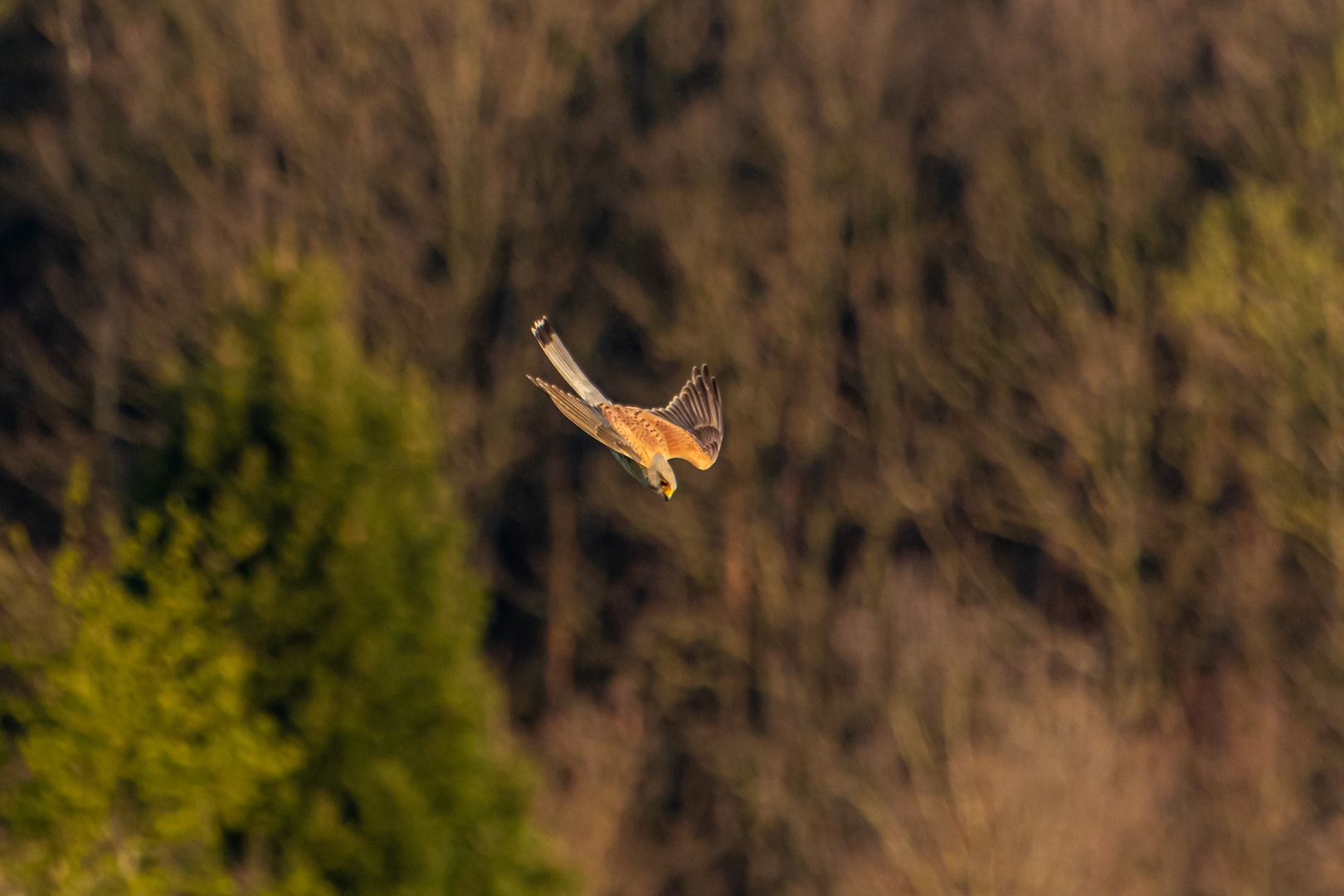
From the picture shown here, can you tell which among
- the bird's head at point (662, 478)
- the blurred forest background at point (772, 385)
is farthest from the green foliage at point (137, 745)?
the bird's head at point (662, 478)

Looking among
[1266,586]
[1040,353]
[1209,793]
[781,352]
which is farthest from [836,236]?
[1209,793]

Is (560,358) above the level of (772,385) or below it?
below

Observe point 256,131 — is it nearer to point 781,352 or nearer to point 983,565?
point 781,352

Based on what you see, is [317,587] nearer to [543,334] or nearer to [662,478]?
[662,478]

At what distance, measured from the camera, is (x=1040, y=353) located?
72.7 ft

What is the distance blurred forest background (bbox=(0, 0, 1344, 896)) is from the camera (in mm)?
16547

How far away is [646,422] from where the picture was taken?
5.89m

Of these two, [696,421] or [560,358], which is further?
[696,421]

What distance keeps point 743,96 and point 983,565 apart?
819 cm

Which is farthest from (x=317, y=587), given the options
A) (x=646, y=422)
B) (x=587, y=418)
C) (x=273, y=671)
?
(x=587, y=418)

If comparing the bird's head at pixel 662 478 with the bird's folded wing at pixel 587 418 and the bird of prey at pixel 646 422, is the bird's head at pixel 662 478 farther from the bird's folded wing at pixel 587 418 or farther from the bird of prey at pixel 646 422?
the bird's folded wing at pixel 587 418

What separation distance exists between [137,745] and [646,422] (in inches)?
361

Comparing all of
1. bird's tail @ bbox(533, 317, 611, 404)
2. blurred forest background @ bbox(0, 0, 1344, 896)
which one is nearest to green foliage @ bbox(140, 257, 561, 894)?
blurred forest background @ bbox(0, 0, 1344, 896)

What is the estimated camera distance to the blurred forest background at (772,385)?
16.5m
